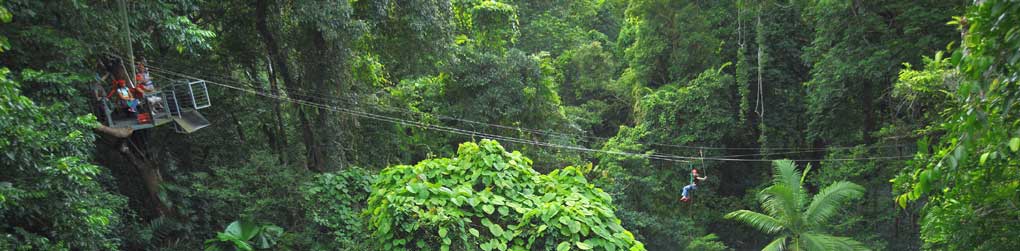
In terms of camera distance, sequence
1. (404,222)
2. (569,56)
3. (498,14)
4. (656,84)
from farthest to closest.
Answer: (569,56) → (656,84) → (498,14) → (404,222)

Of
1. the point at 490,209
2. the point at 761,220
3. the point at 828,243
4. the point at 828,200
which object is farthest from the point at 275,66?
the point at 828,243

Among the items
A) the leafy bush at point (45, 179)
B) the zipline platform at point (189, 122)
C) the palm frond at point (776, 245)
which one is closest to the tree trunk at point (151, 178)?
the zipline platform at point (189, 122)

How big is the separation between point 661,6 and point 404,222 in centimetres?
1254

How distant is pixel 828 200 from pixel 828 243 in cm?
A: 72

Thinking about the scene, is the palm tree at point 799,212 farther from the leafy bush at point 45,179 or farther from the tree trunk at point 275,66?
the leafy bush at point 45,179

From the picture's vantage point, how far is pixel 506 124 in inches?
616

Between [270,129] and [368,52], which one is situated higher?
[368,52]

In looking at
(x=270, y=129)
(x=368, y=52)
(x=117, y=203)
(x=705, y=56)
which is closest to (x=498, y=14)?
(x=368, y=52)

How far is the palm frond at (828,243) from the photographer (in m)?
12.5

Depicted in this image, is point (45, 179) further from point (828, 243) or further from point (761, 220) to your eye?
point (828, 243)

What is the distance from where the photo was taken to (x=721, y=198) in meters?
18.1

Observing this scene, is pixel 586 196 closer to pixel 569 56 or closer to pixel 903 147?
pixel 903 147

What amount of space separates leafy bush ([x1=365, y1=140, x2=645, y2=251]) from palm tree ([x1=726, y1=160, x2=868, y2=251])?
706cm

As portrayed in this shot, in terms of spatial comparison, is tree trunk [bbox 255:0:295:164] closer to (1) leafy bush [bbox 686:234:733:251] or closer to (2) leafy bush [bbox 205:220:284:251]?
(2) leafy bush [bbox 205:220:284:251]
